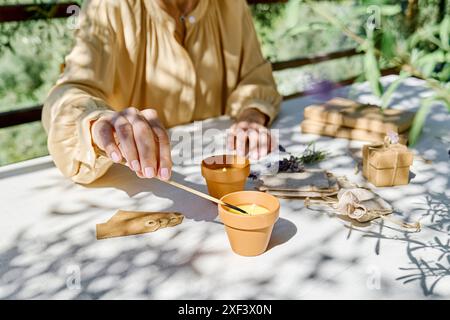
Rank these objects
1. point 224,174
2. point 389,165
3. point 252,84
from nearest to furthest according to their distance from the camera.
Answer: point 224,174 → point 389,165 → point 252,84

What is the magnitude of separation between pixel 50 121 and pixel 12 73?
357 centimetres

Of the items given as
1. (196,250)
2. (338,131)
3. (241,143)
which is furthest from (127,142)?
(338,131)

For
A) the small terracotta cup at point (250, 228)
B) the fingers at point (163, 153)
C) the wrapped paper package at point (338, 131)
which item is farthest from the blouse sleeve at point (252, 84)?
the small terracotta cup at point (250, 228)

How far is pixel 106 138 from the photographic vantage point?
47.5 inches

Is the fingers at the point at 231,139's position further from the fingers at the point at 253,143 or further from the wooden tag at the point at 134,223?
the wooden tag at the point at 134,223

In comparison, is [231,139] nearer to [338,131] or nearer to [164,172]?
[338,131]

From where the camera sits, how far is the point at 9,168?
5.15 ft

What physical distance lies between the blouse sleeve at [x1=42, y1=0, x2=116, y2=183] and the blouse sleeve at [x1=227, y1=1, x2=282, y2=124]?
54 centimetres

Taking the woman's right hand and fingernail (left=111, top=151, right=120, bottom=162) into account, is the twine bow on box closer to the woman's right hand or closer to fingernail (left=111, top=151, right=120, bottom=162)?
the woman's right hand

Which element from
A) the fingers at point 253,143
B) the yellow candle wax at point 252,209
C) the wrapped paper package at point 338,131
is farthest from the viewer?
the wrapped paper package at point 338,131

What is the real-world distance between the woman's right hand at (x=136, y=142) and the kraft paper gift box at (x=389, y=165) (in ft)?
1.92

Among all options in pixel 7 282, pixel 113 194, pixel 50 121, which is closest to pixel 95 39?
pixel 50 121

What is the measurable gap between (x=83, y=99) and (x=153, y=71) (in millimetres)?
632

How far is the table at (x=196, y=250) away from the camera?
96cm
